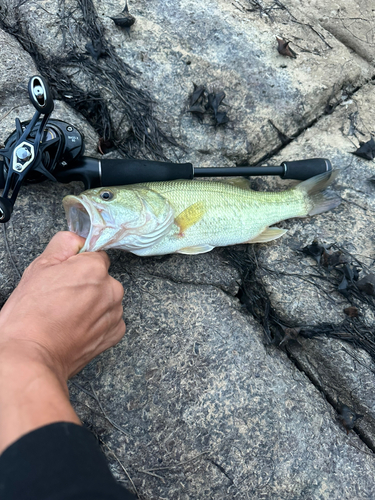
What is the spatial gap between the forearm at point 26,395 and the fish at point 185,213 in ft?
3.01

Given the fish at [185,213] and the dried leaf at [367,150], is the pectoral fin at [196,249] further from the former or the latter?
the dried leaf at [367,150]

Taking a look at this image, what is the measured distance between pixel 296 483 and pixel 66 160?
3.15 metres

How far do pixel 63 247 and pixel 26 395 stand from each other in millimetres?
1065

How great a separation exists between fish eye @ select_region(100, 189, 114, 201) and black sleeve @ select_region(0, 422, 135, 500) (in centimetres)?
166

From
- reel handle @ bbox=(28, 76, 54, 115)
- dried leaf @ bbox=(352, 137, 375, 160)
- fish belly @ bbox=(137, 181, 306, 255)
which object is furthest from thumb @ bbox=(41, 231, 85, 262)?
dried leaf @ bbox=(352, 137, 375, 160)

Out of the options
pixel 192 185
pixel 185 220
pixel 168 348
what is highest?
pixel 192 185

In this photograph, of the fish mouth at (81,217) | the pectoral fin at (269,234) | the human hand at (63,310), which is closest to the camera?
the human hand at (63,310)

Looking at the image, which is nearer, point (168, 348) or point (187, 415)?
point (187, 415)

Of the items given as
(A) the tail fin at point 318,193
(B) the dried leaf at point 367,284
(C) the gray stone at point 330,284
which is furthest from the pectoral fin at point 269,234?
(B) the dried leaf at point 367,284

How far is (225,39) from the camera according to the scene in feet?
12.6

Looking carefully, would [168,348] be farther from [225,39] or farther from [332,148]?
[225,39]

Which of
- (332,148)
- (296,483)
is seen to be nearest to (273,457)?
(296,483)

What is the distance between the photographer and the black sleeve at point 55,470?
1137 millimetres

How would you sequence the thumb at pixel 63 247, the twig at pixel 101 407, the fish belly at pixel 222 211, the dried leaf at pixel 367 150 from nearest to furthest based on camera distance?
the thumb at pixel 63 247, the twig at pixel 101 407, the fish belly at pixel 222 211, the dried leaf at pixel 367 150
